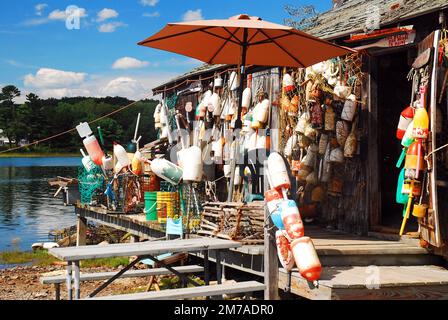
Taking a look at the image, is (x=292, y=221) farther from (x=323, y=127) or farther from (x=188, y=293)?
(x=323, y=127)

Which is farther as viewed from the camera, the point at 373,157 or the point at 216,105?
the point at 216,105

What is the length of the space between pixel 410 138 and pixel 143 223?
17.6ft

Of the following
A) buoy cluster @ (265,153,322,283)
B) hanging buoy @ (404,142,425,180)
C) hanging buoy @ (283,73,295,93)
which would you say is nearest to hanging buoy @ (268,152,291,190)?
buoy cluster @ (265,153,322,283)

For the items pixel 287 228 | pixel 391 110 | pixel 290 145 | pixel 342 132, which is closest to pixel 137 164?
pixel 290 145

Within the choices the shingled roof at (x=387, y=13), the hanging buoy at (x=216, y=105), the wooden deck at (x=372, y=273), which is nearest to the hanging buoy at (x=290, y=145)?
the shingled roof at (x=387, y=13)

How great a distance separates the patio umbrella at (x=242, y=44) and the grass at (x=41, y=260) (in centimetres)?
715

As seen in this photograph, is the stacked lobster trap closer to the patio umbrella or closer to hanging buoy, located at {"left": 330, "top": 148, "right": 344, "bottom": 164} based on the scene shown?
hanging buoy, located at {"left": 330, "top": 148, "right": 344, "bottom": 164}

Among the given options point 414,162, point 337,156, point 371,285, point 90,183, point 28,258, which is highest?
point 337,156

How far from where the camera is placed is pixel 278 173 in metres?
6.91

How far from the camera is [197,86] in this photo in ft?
46.6

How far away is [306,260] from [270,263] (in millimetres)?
609

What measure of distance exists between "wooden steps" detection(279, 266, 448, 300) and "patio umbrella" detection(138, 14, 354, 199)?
8.69 feet
